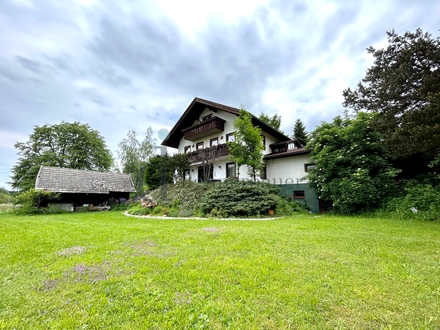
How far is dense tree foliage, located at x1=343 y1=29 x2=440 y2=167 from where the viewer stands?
23.1 ft

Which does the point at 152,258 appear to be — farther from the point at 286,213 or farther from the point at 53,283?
the point at 286,213

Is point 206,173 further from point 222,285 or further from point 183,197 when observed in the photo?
point 222,285

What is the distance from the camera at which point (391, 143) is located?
27.8ft

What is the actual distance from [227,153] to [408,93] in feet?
34.4

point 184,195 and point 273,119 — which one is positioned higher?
point 273,119

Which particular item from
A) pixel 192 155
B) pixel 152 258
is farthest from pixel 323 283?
pixel 192 155

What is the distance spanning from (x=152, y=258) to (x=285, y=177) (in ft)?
40.3

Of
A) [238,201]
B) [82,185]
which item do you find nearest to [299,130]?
[238,201]

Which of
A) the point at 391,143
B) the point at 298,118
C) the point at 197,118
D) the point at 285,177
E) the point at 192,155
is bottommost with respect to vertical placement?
the point at 285,177

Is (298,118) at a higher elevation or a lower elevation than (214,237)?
higher

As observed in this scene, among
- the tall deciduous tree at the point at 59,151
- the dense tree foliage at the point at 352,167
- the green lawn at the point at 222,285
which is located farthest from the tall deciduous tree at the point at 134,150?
the green lawn at the point at 222,285

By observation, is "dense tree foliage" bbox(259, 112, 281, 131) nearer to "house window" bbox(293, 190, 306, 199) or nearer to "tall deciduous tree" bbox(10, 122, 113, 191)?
"house window" bbox(293, 190, 306, 199)

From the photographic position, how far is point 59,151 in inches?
1040

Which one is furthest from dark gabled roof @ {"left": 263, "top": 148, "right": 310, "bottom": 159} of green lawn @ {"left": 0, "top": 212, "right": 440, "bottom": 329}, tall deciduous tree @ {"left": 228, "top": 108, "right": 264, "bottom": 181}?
green lawn @ {"left": 0, "top": 212, "right": 440, "bottom": 329}
